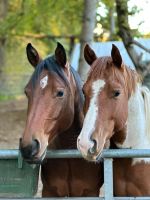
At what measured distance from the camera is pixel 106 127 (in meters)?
3.46

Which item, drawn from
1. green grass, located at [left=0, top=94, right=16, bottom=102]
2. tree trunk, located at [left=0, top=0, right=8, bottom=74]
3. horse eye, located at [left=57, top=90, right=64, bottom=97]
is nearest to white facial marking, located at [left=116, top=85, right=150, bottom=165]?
horse eye, located at [left=57, top=90, right=64, bottom=97]

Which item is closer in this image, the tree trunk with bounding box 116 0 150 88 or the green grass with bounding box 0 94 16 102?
the tree trunk with bounding box 116 0 150 88

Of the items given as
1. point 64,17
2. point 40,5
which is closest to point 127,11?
point 40,5

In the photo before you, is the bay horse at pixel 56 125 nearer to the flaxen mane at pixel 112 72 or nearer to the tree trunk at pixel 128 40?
the flaxen mane at pixel 112 72

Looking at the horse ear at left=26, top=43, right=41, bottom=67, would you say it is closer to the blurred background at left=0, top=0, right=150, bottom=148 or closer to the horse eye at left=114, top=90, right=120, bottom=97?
the horse eye at left=114, top=90, right=120, bottom=97

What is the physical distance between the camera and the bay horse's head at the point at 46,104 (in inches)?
134

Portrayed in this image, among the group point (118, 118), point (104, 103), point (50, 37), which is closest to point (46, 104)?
point (104, 103)

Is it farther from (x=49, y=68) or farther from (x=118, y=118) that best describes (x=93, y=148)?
(x=49, y=68)

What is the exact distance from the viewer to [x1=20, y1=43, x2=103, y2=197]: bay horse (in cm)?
348

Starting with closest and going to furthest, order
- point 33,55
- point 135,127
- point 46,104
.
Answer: point 46,104
point 135,127
point 33,55

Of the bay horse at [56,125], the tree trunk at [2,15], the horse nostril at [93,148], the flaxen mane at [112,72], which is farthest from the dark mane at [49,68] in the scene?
the tree trunk at [2,15]

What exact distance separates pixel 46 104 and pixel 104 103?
446 mm

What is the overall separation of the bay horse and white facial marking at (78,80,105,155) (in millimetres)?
313

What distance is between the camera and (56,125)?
3.70m
